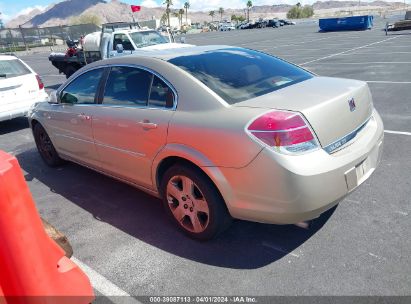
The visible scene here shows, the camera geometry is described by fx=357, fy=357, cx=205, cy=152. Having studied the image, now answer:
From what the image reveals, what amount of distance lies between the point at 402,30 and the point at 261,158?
1156 inches

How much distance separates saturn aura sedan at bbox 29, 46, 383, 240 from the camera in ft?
8.27

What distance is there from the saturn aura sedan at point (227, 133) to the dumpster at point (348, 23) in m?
35.3

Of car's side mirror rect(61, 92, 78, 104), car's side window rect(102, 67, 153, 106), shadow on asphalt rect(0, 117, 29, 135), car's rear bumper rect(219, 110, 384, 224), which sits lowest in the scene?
shadow on asphalt rect(0, 117, 29, 135)

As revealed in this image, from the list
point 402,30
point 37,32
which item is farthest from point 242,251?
point 37,32

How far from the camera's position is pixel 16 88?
735 cm

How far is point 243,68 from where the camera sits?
11.1 ft

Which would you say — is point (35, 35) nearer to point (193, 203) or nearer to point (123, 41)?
point (123, 41)

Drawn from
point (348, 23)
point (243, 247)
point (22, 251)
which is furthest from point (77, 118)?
point (348, 23)

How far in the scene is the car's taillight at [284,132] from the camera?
249cm

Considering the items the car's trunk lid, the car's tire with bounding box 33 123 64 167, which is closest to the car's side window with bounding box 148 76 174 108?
the car's trunk lid

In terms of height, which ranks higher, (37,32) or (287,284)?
(37,32)

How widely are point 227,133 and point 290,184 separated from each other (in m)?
0.59

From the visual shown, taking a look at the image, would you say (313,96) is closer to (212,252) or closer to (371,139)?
(371,139)

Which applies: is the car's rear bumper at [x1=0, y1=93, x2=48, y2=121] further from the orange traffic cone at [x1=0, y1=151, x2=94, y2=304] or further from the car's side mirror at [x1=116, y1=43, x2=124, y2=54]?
the orange traffic cone at [x1=0, y1=151, x2=94, y2=304]
